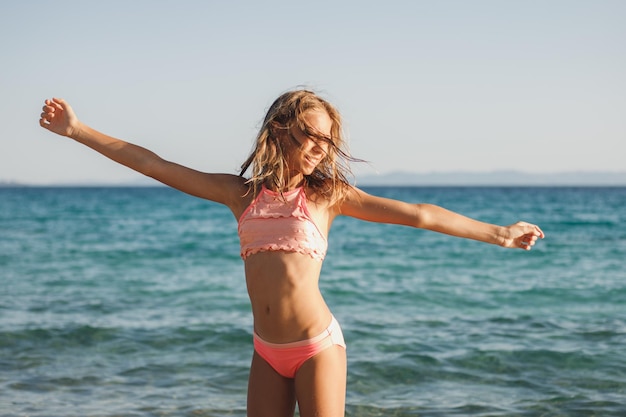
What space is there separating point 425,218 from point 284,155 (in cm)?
77

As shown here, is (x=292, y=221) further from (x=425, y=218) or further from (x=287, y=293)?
(x=425, y=218)

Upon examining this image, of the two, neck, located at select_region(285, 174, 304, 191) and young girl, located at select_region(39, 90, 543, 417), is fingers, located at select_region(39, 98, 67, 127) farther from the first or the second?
neck, located at select_region(285, 174, 304, 191)

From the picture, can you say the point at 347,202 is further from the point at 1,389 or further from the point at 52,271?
the point at 52,271

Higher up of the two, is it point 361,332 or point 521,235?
point 521,235

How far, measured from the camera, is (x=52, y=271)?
1691cm

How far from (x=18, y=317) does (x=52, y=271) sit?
239 inches

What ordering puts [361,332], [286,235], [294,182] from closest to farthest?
[286,235], [294,182], [361,332]

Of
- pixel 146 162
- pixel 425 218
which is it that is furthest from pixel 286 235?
pixel 146 162

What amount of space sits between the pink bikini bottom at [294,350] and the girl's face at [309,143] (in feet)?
→ 2.67

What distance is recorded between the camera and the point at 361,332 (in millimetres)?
10234

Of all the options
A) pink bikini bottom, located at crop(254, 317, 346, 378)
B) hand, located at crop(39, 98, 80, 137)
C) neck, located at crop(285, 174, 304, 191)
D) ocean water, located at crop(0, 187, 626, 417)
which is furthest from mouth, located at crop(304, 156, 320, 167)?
ocean water, located at crop(0, 187, 626, 417)

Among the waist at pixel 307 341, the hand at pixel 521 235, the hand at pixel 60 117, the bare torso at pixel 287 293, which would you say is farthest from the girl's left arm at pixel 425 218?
the hand at pixel 60 117

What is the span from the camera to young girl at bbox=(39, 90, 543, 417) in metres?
3.76

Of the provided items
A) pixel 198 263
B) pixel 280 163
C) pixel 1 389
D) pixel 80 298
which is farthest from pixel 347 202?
pixel 198 263
